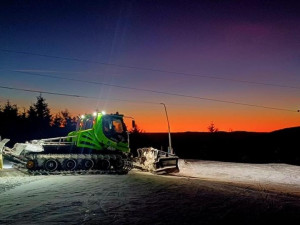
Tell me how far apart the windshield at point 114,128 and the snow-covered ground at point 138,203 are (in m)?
4.37

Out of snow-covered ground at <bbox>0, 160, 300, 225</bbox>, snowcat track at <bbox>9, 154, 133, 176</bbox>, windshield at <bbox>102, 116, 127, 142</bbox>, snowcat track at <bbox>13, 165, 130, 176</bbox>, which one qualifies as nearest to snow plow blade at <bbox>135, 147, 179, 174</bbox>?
snowcat track at <bbox>9, 154, 133, 176</bbox>

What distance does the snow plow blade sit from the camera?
19.6m

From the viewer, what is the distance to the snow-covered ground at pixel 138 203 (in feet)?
28.3

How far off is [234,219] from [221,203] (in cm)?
177

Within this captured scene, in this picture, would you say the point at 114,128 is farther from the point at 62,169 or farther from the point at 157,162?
the point at 62,169

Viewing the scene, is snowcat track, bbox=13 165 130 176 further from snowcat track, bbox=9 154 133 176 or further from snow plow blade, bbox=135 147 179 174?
snow plow blade, bbox=135 147 179 174

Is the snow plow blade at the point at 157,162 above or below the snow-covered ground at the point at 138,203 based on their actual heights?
above

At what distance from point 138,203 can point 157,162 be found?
916 centimetres

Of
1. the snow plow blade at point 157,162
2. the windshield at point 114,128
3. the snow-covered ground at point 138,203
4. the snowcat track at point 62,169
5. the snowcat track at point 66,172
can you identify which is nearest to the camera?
the snow-covered ground at point 138,203

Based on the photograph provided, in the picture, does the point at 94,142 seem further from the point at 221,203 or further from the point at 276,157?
the point at 276,157

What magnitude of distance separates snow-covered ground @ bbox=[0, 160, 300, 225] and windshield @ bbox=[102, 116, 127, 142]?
4369 mm

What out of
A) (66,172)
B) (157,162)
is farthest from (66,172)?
(157,162)

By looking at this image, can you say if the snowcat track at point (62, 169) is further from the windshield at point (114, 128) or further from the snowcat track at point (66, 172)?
the windshield at point (114, 128)

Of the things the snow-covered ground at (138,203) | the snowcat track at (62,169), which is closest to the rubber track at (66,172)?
the snowcat track at (62,169)
